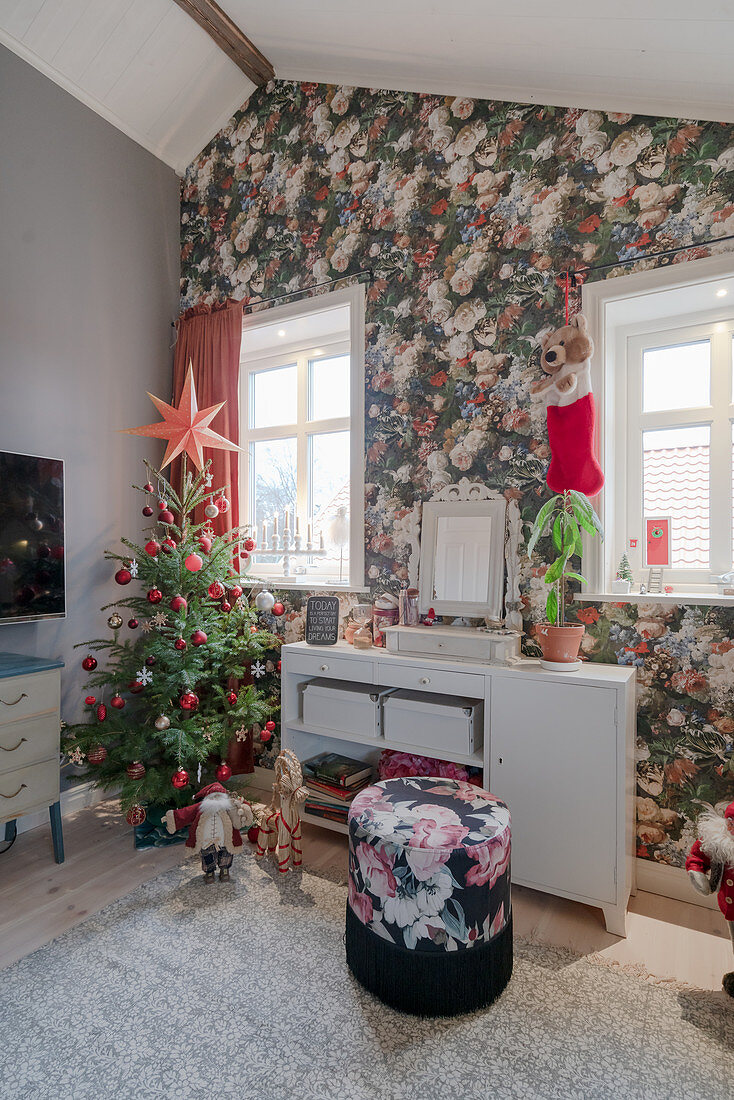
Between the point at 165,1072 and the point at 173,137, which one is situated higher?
the point at 173,137

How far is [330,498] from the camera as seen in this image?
3.21 metres

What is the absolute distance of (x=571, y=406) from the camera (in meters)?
2.14

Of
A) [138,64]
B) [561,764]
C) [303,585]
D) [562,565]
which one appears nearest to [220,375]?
[303,585]

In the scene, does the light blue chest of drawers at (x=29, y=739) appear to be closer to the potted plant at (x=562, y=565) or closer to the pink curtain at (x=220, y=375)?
the pink curtain at (x=220, y=375)

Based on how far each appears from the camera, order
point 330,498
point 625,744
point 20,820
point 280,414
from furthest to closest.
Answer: point 280,414
point 330,498
point 20,820
point 625,744

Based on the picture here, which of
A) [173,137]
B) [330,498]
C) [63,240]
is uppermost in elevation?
[173,137]

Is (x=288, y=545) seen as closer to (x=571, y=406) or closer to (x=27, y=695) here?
(x=27, y=695)

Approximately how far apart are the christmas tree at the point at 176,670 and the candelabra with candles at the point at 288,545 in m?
0.38

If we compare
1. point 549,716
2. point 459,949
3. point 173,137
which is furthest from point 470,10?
point 459,949

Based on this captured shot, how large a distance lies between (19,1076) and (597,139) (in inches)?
128

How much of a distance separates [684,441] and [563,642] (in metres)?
0.94

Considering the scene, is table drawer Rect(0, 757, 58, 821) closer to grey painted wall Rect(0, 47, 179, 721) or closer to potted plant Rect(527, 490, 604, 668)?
grey painted wall Rect(0, 47, 179, 721)

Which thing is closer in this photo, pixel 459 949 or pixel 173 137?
pixel 459 949

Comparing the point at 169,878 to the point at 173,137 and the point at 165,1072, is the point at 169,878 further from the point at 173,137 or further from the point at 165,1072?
the point at 173,137
